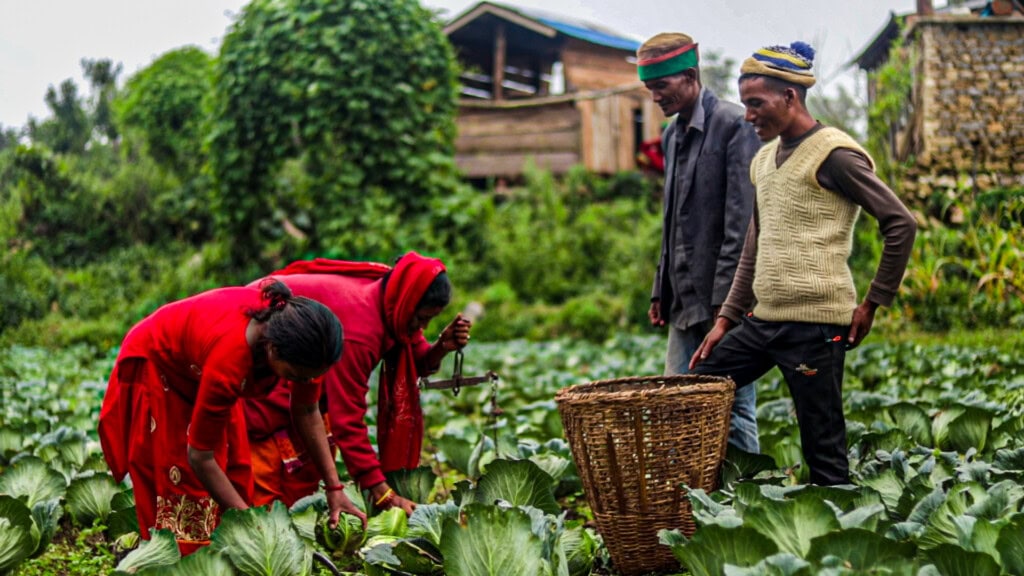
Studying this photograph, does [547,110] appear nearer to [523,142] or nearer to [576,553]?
[523,142]

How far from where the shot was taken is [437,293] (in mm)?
3406

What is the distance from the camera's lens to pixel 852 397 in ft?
Result: 16.0

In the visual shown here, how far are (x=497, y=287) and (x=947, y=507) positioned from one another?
983 cm

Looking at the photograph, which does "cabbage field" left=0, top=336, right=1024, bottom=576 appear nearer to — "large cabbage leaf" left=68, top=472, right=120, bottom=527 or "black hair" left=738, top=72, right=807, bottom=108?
"large cabbage leaf" left=68, top=472, right=120, bottom=527

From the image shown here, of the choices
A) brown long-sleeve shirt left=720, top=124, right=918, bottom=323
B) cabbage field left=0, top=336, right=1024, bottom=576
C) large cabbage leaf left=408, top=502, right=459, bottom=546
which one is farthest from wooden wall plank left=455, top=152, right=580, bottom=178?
large cabbage leaf left=408, top=502, right=459, bottom=546

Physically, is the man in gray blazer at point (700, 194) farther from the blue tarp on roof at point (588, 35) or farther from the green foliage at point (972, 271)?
the blue tarp on roof at point (588, 35)

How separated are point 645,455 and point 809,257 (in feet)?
2.59

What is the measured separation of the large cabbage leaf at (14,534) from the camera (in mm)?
2869

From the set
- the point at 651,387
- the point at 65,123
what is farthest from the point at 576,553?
the point at 65,123

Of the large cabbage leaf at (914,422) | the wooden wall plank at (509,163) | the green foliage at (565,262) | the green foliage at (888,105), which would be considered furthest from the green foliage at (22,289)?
the large cabbage leaf at (914,422)

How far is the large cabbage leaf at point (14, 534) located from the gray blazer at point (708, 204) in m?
2.27

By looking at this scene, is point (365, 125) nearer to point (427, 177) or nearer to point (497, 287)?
point (427, 177)

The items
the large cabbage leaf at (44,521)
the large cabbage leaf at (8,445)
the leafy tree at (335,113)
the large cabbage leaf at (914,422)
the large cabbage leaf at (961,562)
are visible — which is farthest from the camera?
the leafy tree at (335,113)

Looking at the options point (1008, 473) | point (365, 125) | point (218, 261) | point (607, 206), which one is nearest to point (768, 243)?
point (1008, 473)
